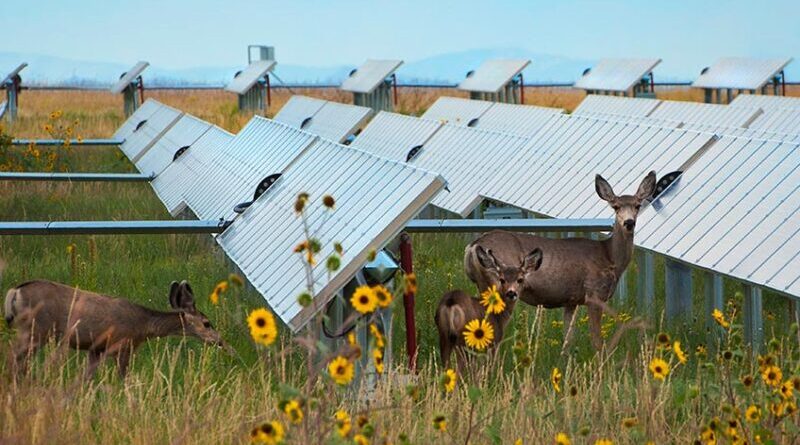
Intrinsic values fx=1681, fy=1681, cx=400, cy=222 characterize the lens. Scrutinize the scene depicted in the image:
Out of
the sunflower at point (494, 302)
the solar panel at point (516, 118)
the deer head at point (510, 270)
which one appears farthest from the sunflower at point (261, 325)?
the solar panel at point (516, 118)

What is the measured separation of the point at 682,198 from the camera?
10.3 metres

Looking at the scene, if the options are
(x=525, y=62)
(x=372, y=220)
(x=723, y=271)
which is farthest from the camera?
(x=525, y=62)

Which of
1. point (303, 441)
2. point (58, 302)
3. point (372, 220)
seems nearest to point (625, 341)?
point (372, 220)

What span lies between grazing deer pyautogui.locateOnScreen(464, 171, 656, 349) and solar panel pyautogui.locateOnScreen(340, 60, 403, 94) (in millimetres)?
27146

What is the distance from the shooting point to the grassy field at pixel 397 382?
19.4 ft

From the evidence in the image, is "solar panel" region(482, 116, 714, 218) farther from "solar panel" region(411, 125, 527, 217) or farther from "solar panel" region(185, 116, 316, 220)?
"solar panel" region(185, 116, 316, 220)

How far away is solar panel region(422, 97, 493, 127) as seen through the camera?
76.9 ft

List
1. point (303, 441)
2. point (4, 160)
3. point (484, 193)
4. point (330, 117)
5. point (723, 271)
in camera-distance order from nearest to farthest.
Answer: point (303, 441), point (723, 271), point (484, 193), point (4, 160), point (330, 117)

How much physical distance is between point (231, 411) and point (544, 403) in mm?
1342

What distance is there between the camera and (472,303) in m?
8.37

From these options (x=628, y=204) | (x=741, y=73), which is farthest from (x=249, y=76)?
(x=628, y=204)

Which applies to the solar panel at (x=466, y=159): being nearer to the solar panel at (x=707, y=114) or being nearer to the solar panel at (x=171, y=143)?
the solar panel at (x=171, y=143)

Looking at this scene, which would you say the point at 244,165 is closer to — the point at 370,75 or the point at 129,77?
the point at 129,77

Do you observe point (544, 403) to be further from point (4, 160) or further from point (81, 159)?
point (81, 159)
